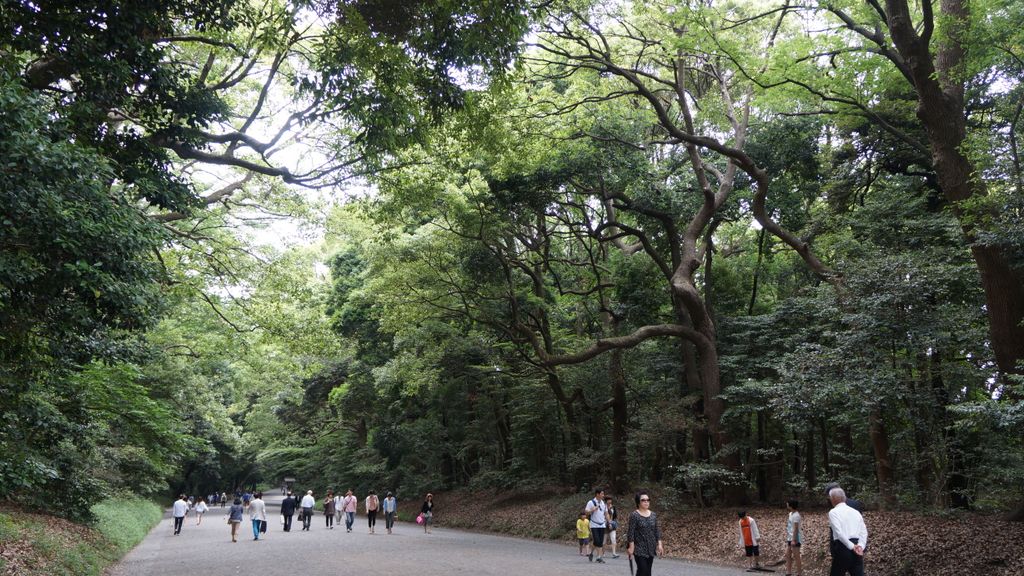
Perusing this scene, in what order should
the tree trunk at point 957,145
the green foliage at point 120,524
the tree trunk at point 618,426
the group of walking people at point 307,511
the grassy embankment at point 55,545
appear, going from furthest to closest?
1. the tree trunk at point 618,426
2. the group of walking people at point 307,511
3. the green foliage at point 120,524
4. the tree trunk at point 957,145
5. the grassy embankment at point 55,545

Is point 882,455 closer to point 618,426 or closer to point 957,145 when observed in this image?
point 957,145

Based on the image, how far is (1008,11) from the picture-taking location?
10.3 meters

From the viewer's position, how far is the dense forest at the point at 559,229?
774 cm

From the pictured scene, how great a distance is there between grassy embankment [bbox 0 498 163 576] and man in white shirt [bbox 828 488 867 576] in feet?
31.2

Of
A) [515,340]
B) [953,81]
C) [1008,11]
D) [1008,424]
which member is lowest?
[1008,424]

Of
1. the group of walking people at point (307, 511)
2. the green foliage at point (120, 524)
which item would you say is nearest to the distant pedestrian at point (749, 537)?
the group of walking people at point (307, 511)

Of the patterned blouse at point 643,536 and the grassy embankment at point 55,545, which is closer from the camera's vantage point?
the patterned blouse at point 643,536

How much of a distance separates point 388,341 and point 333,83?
65.7 feet

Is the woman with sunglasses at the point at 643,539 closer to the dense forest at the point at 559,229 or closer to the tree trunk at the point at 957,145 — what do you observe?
the dense forest at the point at 559,229

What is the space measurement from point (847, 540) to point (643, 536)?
209cm

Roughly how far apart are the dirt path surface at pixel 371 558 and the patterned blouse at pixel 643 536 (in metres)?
3.60

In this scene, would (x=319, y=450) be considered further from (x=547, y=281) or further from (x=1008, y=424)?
(x=1008, y=424)

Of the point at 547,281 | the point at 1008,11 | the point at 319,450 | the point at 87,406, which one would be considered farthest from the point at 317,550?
the point at 319,450

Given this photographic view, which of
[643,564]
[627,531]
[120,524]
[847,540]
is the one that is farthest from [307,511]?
[847,540]
